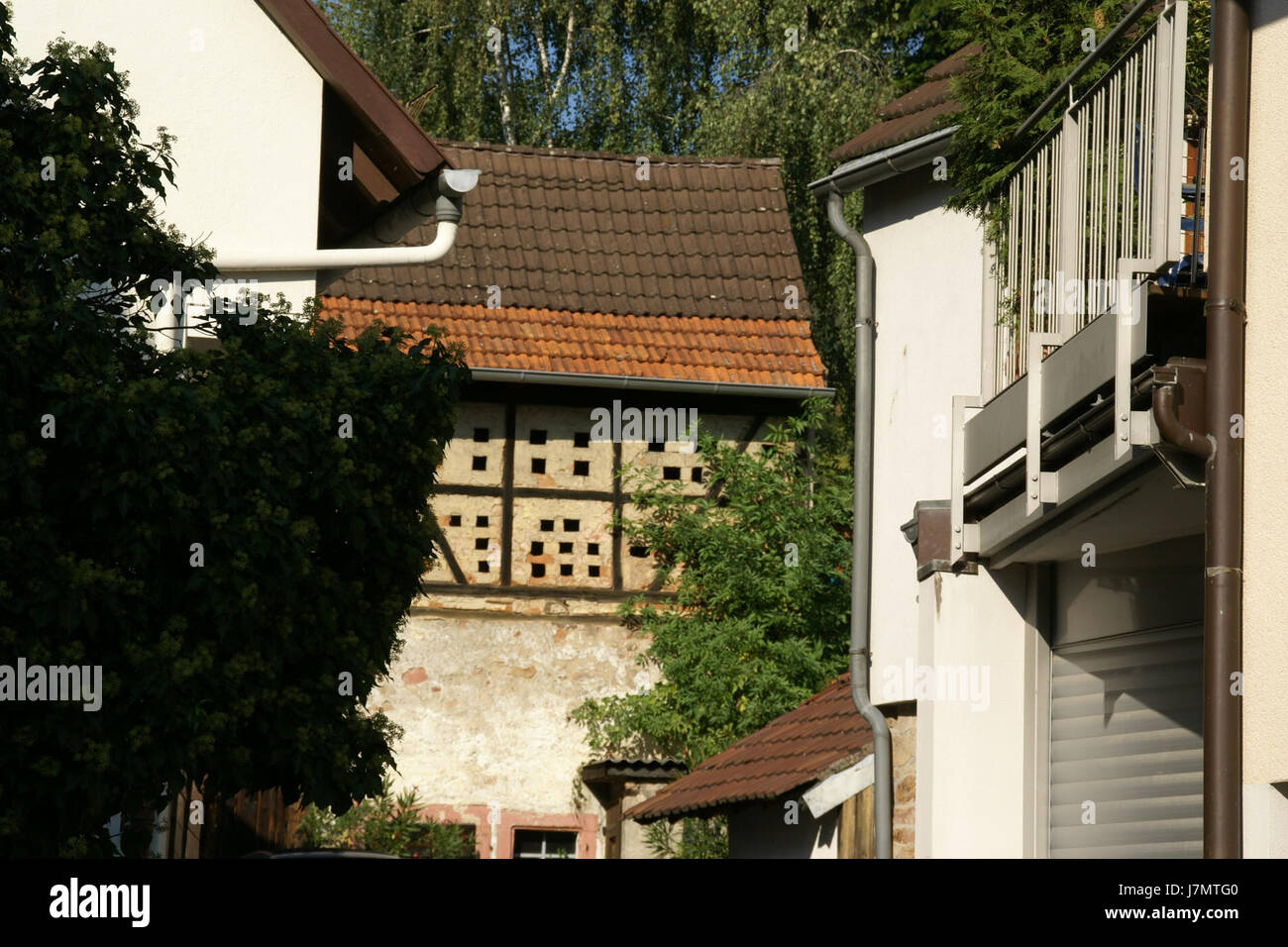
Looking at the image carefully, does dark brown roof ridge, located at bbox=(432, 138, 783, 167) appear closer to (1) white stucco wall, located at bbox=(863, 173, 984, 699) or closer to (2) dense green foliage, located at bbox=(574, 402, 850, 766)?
(2) dense green foliage, located at bbox=(574, 402, 850, 766)

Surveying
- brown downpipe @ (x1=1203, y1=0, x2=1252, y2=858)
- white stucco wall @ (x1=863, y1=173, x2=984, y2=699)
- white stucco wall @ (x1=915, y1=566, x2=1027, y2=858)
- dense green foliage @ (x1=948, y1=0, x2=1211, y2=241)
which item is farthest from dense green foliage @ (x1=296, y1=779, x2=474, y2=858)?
brown downpipe @ (x1=1203, y1=0, x2=1252, y2=858)

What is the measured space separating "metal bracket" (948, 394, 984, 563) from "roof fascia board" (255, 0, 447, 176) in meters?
4.14

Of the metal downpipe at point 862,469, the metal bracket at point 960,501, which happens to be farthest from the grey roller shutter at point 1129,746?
the metal downpipe at point 862,469

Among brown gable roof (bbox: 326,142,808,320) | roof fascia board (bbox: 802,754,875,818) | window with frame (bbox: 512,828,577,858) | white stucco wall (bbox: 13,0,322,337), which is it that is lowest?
window with frame (bbox: 512,828,577,858)

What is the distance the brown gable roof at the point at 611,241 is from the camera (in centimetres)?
1883

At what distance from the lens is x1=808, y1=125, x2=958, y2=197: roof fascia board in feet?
37.4

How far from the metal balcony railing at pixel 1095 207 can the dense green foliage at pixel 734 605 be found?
923 centimetres

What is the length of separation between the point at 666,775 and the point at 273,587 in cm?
993

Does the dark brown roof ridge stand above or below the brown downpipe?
above

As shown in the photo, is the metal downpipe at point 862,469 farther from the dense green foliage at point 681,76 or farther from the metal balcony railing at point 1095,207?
the dense green foliage at point 681,76

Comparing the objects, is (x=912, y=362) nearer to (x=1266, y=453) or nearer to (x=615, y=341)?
(x=1266, y=453)

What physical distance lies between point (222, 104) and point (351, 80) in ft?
2.39

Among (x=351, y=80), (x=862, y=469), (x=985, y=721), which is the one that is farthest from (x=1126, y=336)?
(x=351, y=80)

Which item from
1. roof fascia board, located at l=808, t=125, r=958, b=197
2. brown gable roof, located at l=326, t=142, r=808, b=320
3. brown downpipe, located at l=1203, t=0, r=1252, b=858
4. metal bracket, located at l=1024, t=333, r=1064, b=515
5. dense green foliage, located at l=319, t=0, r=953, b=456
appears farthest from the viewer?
dense green foliage, located at l=319, t=0, r=953, b=456
